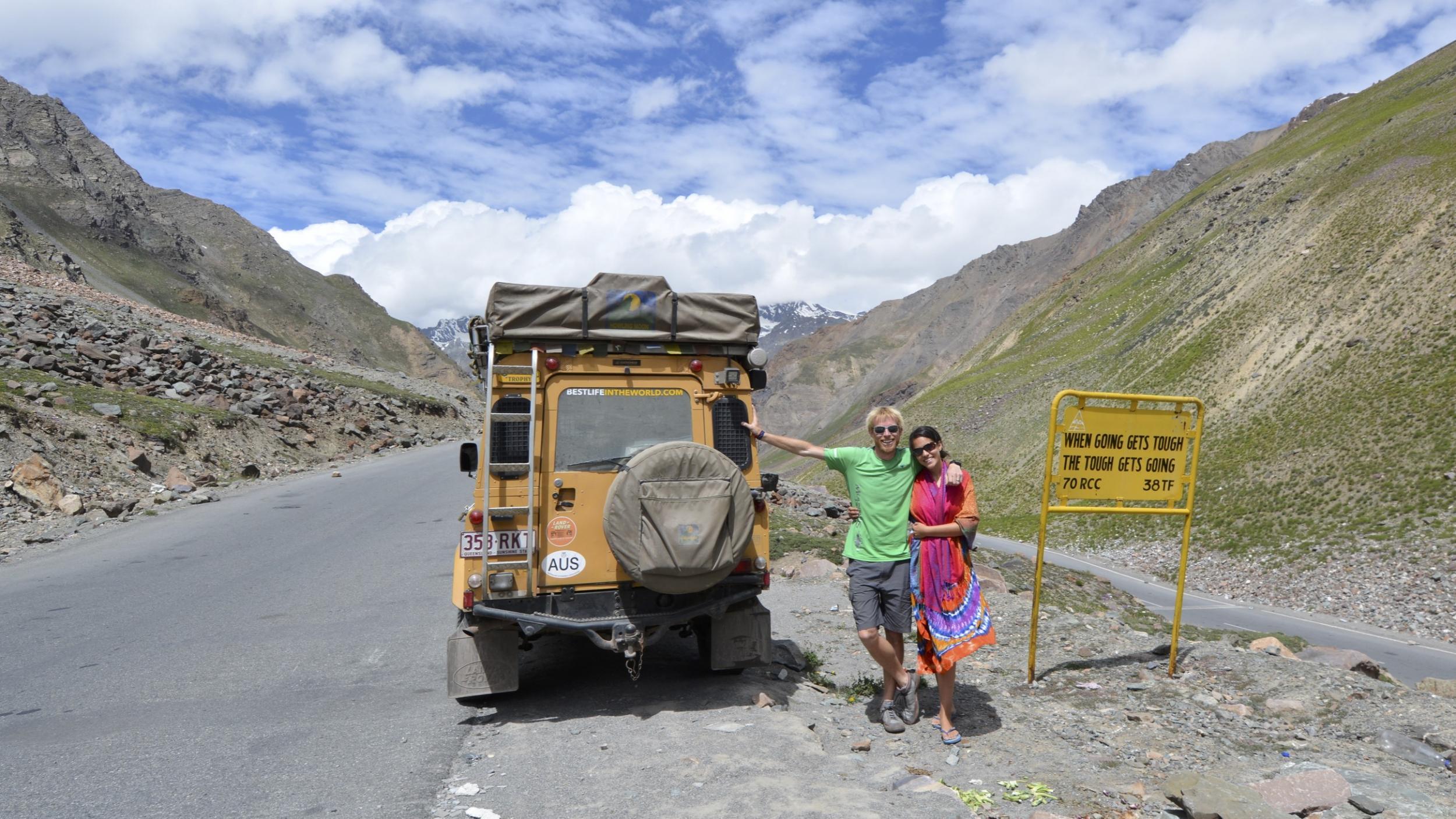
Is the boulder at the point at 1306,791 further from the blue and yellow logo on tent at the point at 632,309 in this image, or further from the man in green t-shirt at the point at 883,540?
the blue and yellow logo on tent at the point at 632,309

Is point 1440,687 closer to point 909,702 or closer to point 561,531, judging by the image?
point 909,702

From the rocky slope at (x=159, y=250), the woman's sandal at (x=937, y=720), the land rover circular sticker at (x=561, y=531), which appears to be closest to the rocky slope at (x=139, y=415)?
the land rover circular sticker at (x=561, y=531)

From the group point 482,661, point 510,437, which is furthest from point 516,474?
point 482,661

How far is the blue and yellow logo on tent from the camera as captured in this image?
6.69m

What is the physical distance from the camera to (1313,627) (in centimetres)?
2231

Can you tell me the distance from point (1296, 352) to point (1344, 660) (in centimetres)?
3982

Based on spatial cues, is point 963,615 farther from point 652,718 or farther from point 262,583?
point 262,583

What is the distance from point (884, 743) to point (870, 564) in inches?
46.2

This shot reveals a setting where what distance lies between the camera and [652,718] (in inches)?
243

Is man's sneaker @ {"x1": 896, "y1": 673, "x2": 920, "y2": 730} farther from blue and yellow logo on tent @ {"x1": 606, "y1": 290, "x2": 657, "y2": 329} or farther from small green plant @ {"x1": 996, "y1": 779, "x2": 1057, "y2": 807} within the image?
blue and yellow logo on tent @ {"x1": 606, "y1": 290, "x2": 657, "y2": 329}

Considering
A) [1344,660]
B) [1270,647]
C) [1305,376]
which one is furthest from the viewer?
[1305,376]

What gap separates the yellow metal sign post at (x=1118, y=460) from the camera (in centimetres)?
757

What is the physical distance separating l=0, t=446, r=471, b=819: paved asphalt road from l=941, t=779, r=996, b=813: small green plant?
9.47 ft

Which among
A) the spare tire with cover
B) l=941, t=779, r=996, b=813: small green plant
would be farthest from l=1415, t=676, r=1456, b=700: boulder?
the spare tire with cover
